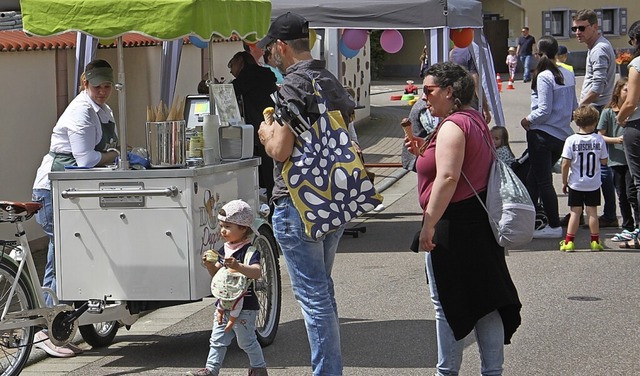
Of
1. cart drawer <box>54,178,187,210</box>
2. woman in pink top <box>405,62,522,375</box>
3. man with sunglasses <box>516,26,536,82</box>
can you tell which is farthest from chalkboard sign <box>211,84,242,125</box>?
man with sunglasses <box>516,26,536,82</box>

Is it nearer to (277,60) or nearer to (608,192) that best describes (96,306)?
(277,60)

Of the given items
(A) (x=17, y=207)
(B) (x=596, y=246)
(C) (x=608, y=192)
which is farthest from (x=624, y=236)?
(A) (x=17, y=207)

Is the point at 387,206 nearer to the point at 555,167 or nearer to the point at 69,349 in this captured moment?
the point at 555,167

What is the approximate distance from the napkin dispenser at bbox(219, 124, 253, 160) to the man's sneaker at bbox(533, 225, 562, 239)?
16.2ft

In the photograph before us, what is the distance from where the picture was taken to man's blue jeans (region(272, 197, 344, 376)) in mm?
→ 6199

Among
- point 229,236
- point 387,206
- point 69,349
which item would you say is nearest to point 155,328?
point 69,349

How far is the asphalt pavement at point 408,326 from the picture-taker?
290 inches

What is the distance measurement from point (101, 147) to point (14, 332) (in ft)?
4.78

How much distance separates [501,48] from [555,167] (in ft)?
128

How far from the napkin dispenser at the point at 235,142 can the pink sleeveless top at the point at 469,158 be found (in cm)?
234

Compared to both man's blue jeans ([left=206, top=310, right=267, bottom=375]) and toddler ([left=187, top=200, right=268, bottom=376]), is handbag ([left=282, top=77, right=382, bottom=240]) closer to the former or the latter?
toddler ([left=187, top=200, right=268, bottom=376])

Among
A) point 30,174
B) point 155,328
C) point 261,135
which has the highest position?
point 261,135

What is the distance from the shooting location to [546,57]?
40.2 feet

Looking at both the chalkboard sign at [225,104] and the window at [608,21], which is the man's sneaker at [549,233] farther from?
the window at [608,21]
